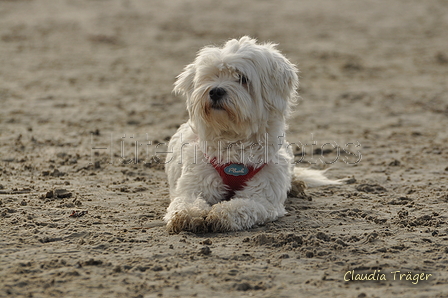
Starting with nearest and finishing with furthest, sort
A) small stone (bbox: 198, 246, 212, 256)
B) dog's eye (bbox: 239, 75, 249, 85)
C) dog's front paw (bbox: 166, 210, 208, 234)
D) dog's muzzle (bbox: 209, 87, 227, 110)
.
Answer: small stone (bbox: 198, 246, 212, 256) < dog's front paw (bbox: 166, 210, 208, 234) < dog's muzzle (bbox: 209, 87, 227, 110) < dog's eye (bbox: 239, 75, 249, 85)

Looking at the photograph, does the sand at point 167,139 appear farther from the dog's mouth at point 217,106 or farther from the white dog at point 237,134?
the dog's mouth at point 217,106

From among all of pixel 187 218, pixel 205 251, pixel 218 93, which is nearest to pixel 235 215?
pixel 187 218

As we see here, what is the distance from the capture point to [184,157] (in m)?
6.45

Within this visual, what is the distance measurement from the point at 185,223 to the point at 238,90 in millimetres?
1354

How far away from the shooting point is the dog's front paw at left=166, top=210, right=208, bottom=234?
5.50m

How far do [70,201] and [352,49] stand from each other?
10.9 m

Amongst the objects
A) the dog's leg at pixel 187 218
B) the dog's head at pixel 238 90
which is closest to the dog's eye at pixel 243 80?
the dog's head at pixel 238 90

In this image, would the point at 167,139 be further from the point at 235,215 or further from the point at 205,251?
the point at 205,251

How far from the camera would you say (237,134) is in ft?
19.9

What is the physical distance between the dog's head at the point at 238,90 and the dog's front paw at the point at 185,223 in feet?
3.08

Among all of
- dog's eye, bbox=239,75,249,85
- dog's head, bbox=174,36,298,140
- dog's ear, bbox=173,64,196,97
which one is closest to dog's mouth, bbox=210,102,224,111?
dog's head, bbox=174,36,298,140

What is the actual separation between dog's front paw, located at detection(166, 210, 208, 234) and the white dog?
10 centimetres

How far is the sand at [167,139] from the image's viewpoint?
15.1 ft

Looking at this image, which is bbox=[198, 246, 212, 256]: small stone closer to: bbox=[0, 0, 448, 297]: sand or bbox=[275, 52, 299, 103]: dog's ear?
bbox=[0, 0, 448, 297]: sand
